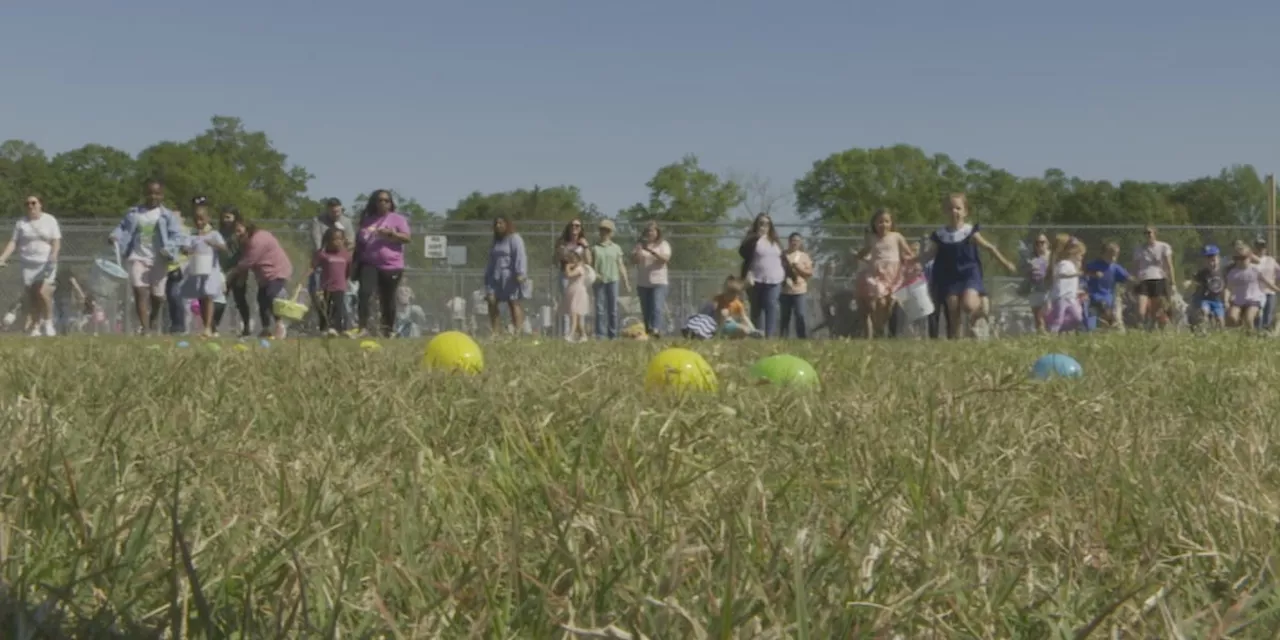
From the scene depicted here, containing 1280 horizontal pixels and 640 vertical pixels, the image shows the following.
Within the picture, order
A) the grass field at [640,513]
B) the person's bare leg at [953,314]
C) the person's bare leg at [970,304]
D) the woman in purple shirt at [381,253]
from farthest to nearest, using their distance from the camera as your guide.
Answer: the woman in purple shirt at [381,253]
the person's bare leg at [953,314]
the person's bare leg at [970,304]
the grass field at [640,513]

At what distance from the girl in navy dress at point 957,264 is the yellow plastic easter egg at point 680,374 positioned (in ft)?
28.8

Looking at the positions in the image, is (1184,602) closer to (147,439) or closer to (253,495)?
(253,495)

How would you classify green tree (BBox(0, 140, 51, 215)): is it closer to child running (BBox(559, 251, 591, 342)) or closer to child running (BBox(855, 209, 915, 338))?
child running (BBox(559, 251, 591, 342))

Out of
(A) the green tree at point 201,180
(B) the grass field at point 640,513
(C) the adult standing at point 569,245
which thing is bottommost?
(B) the grass field at point 640,513

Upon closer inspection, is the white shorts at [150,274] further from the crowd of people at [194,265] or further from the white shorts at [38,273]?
the white shorts at [38,273]

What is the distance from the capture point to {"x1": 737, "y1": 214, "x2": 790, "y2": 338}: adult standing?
16188 millimetres

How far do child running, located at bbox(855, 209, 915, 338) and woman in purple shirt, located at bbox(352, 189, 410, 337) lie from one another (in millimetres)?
4966

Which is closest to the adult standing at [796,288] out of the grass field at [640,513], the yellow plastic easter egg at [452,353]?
the yellow plastic easter egg at [452,353]

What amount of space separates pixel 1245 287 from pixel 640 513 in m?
18.6

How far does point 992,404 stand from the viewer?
11.7 feet

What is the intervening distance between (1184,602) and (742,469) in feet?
3.38

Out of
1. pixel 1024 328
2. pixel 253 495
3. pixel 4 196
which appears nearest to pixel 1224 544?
pixel 253 495

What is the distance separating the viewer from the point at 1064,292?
17.1m

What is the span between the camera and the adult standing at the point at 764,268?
16188 millimetres
